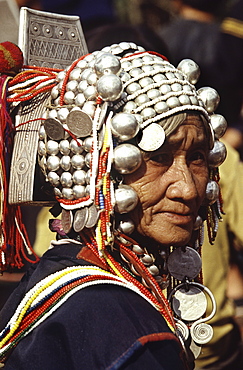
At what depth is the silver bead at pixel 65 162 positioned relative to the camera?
220cm

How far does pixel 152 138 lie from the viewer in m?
2.14

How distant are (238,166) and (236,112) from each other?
1.36 meters

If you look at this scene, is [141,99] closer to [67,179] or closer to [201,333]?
[67,179]

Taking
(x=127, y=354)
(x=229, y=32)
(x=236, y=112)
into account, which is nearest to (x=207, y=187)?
(x=127, y=354)

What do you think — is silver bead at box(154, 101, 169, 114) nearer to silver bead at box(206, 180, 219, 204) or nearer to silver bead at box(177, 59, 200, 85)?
silver bead at box(177, 59, 200, 85)

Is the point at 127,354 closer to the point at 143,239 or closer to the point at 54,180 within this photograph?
the point at 143,239

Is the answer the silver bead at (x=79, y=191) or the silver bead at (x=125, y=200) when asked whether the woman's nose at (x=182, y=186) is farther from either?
the silver bead at (x=79, y=191)

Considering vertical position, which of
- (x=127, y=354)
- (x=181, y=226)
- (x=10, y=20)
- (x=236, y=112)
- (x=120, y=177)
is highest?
(x=10, y=20)

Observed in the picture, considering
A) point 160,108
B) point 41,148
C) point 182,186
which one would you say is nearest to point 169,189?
point 182,186

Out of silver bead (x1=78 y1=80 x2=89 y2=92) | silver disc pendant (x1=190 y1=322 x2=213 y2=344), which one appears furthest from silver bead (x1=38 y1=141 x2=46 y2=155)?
silver disc pendant (x1=190 y1=322 x2=213 y2=344)

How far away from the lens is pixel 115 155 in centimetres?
211

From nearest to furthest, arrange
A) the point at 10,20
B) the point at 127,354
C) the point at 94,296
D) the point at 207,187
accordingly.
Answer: the point at 127,354 → the point at 94,296 → the point at 207,187 → the point at 10,20

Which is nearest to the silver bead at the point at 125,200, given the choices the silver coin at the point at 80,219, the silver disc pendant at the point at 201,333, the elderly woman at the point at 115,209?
the elderly woman at the point at 115,209

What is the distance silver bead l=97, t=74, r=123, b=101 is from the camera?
6.81 ft
